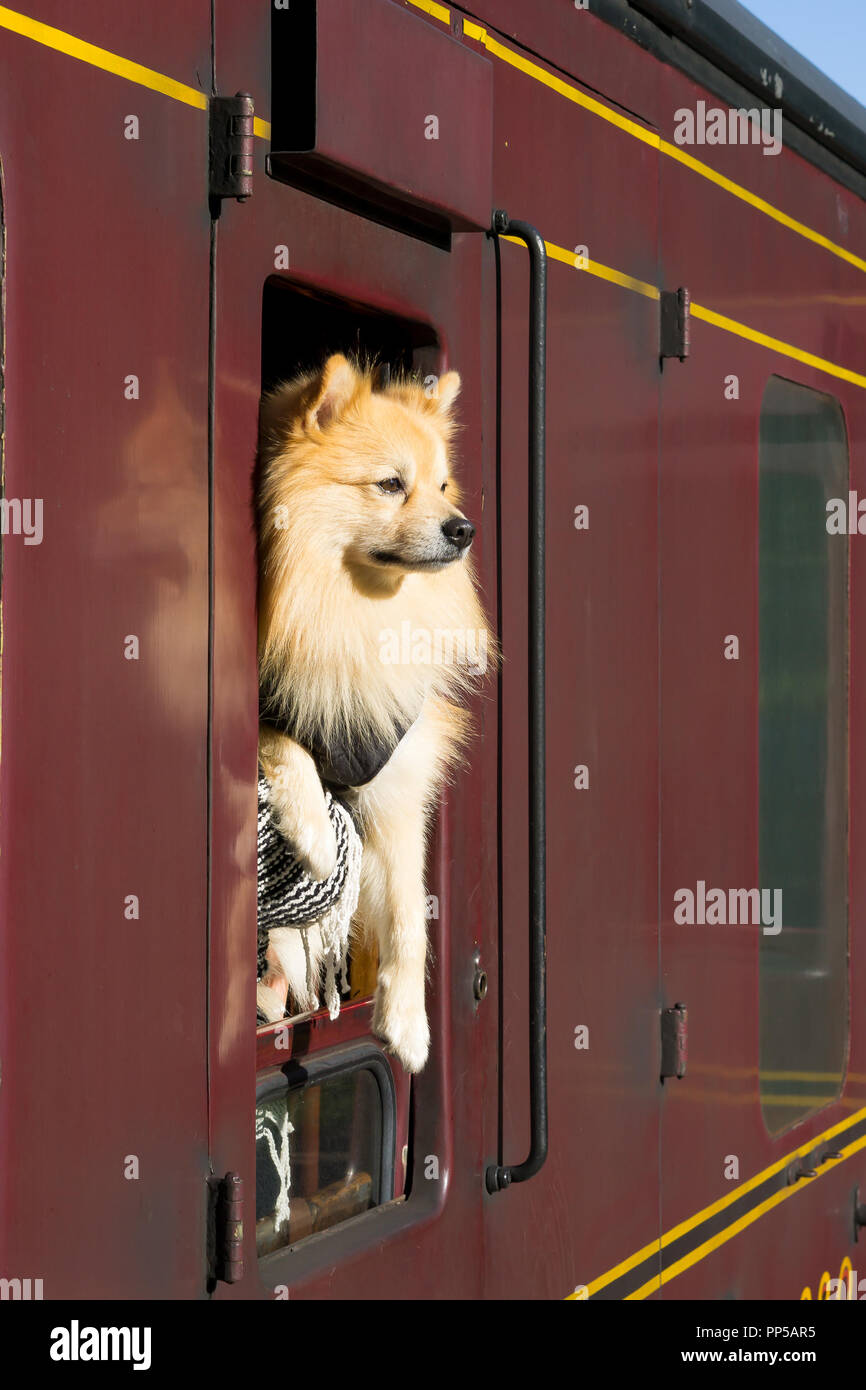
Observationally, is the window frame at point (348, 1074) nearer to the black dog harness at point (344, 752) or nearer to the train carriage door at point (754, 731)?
the black dog harness at point (344, 752)

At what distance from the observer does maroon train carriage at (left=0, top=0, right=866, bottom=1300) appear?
5.22ft

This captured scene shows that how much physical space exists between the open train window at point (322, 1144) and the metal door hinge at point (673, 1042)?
2.30 ft

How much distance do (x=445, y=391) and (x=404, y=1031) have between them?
0.90 m

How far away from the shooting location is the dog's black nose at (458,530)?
7.05ft

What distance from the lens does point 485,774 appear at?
242cm

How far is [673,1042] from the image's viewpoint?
286 centimetres

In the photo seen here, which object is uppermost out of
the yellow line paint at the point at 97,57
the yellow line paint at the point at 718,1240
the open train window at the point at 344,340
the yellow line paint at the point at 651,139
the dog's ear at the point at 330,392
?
the yellow line paint at the point at 651,139

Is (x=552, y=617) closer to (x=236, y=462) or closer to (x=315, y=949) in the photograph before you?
(x=315, y=949)

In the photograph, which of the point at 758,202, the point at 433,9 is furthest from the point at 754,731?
the point at 433,9

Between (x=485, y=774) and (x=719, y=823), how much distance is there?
0.81 metres

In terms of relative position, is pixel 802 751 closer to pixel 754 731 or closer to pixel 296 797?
pixel 754 731

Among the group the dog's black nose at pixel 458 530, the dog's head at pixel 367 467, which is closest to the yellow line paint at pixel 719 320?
the dog's head at pixel 367 467

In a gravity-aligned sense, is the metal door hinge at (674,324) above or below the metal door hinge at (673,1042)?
above

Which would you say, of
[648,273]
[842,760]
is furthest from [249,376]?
[842,760]
